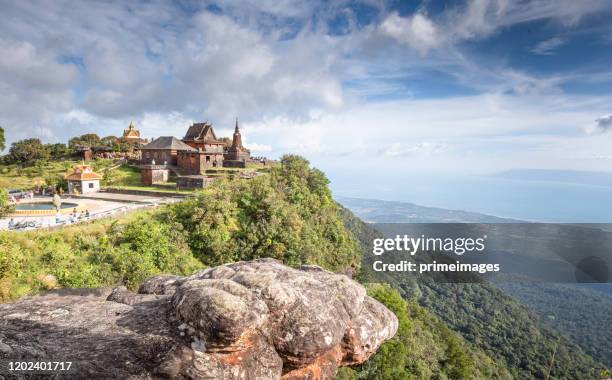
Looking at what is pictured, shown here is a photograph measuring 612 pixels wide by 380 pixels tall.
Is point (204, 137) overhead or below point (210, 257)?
overhead

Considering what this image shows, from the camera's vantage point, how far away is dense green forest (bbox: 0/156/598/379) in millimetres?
13422

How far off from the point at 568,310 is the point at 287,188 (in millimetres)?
69098

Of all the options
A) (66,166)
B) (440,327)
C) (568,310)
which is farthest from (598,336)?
(66,166)

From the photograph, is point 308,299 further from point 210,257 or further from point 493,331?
point 493,331

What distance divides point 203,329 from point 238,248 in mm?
13810

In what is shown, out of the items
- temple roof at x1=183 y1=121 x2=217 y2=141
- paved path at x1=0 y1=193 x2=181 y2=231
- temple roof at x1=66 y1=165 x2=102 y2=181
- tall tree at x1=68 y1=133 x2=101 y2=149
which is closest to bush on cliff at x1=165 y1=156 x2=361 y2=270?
paved path at x1=0 y1=193 x2=181 y2=231

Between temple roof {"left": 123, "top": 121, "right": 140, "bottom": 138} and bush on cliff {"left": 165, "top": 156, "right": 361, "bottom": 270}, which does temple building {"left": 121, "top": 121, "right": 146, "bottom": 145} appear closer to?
temple roof {"left": 123, "top": 121, "right": 140, "bottom": 138}

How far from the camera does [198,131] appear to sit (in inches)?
1774

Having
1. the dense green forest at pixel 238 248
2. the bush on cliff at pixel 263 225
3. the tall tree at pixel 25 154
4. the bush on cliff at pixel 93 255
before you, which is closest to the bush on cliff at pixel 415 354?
the dense green forest at pixel 238 248

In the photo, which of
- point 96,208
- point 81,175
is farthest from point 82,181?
point 96,208

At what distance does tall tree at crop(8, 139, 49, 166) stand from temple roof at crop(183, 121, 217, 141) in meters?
20.6

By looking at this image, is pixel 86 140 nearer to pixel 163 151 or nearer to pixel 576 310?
pixel 163 151

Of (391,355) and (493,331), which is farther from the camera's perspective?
(493,331)

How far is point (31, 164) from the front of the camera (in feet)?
146
